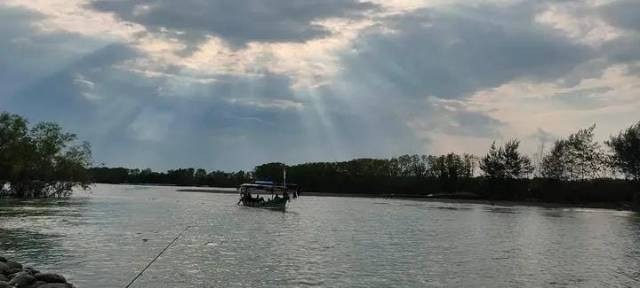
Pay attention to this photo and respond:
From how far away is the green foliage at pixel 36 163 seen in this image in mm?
71250

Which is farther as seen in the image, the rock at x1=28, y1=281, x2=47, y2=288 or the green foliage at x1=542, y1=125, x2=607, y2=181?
the green foliage at x1=542, y1=125, x2=607, y2=181

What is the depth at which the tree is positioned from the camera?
10588 centimetres

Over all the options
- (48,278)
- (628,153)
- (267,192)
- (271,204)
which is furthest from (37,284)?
(628,153)

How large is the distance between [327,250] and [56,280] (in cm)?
1655

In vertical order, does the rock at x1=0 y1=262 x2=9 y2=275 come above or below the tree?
below

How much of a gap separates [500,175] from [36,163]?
329 ft

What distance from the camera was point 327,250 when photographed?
Result: 32.2 m

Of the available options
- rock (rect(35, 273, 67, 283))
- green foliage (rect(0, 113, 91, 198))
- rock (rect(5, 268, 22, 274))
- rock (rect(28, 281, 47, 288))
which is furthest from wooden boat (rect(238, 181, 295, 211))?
rock (rect(28, 281, 47, 288))

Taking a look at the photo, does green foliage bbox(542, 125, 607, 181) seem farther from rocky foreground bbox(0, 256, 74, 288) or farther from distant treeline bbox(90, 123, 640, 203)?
rocky foreground bbox(0, 256, 74, 288)

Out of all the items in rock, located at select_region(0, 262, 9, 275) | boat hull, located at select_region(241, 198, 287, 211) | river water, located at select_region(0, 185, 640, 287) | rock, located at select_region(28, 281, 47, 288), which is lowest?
river water, located at select_region(0, 185, 640, 287)

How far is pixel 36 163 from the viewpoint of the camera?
76.1m

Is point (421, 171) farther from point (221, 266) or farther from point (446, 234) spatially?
point (221, 266)

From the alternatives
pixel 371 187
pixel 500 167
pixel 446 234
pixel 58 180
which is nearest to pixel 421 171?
pixel 371 187

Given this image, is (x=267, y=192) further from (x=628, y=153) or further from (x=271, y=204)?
(x=628, y=153)
